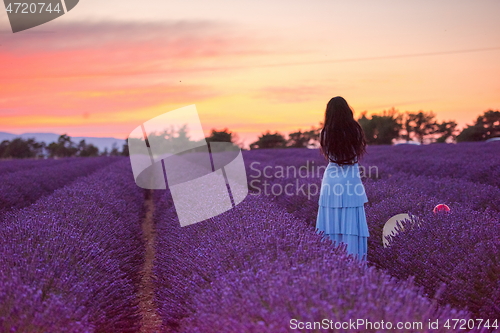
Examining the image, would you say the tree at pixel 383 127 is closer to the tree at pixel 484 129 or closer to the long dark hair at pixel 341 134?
the tree at pixel 484 129

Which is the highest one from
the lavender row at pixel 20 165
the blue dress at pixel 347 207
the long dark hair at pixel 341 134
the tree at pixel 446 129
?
the long dark hair at pixel 341 134

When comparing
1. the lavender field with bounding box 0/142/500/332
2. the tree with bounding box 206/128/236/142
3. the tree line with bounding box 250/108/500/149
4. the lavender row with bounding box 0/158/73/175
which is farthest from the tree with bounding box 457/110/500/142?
the lavender field with bounding box 0/142/500/332

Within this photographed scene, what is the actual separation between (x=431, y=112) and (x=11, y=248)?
47.6m

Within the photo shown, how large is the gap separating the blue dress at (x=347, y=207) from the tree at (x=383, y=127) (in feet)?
129

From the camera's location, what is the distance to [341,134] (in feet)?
10.5

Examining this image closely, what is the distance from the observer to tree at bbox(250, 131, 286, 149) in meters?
37.9

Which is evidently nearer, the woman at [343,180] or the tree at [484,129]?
the woman at [343,180]

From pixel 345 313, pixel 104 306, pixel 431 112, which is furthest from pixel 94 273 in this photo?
pixel 431 112

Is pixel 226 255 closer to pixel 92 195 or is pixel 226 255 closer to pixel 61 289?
pixel 61 289

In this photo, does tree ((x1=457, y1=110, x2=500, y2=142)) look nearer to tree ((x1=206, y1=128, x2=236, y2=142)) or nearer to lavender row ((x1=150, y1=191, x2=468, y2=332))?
tree ((x1=206, y1=128, x2=236, y2=142))

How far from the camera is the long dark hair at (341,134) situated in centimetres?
319

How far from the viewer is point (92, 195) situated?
15.9ft

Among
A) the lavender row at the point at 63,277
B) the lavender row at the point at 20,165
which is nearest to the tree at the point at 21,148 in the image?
the lavender row at the point at 20,165

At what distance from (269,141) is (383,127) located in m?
12.0
